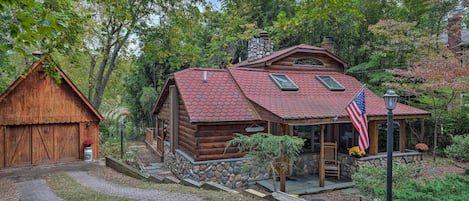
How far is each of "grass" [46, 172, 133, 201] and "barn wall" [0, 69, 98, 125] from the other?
281 cm

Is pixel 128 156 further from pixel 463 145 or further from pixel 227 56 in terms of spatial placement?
pixel 463 145

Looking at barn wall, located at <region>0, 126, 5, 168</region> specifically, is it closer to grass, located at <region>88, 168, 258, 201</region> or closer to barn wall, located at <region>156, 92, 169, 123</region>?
grass, located at <region>88, 168, 258, 201</region>

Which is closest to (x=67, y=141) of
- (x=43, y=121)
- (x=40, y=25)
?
(x=43, y=121)

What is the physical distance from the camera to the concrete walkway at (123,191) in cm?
655

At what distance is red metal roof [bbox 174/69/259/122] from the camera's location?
9.55 metres

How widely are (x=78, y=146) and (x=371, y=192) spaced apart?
10873 millimetres

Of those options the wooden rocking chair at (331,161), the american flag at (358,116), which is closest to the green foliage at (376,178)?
the american flag at (358,116)

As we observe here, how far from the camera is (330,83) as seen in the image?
504 inches

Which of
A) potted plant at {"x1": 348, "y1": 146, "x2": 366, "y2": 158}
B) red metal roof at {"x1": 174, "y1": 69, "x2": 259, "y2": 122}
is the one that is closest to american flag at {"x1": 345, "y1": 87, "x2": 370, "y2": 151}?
potted plant at {"x1": 348, "y1": 146, "x2": 366, "y2": 158}

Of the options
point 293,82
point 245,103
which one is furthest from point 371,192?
point 293,82

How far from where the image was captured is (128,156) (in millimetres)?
13297

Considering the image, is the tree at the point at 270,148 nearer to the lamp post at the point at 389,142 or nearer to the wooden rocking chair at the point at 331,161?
the lamp post at the point at 389,142

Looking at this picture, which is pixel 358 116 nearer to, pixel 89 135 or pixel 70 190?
pixel 70 190

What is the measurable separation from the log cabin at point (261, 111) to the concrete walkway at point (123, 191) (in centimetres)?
237
